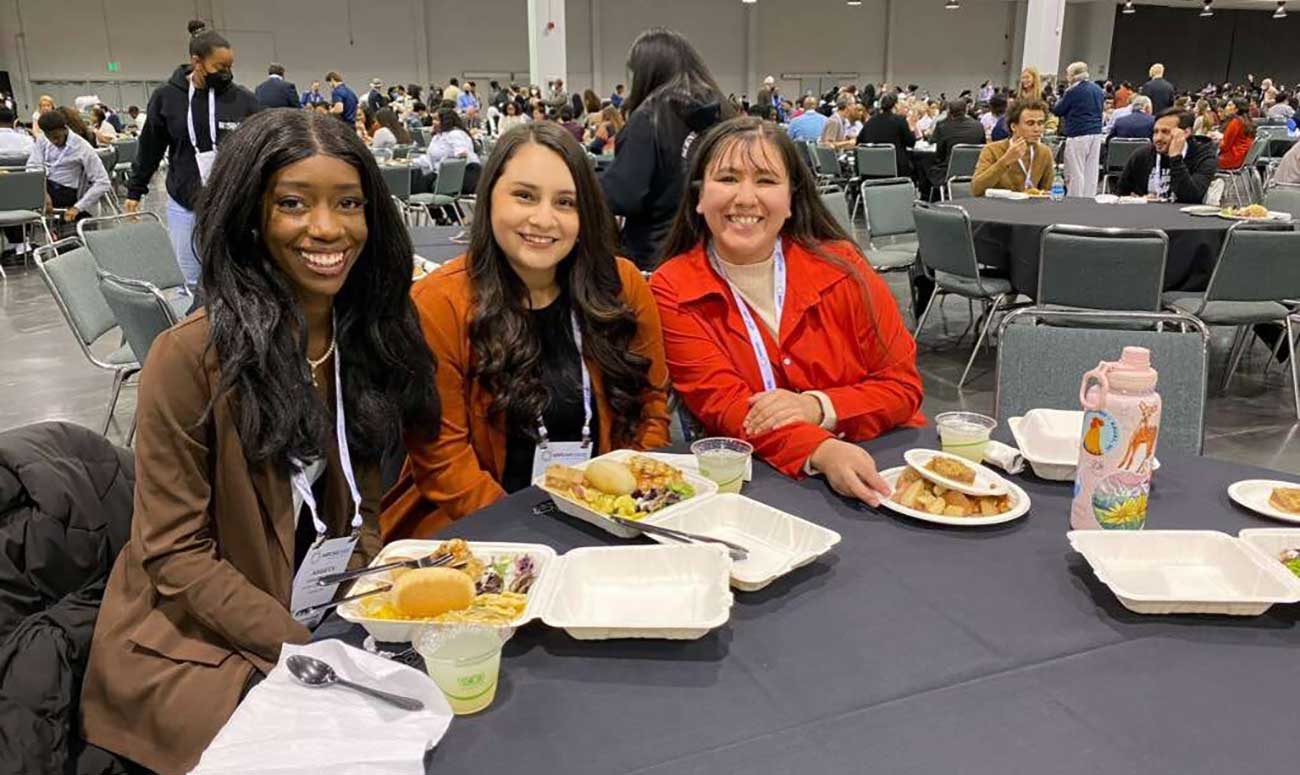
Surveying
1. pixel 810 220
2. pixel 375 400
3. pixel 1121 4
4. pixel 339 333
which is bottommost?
pixel 375 400

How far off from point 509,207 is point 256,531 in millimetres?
790

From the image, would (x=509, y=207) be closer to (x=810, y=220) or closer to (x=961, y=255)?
(x=810, y=220)

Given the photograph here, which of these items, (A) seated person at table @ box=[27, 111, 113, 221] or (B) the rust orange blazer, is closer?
(B) the rust orange blazer

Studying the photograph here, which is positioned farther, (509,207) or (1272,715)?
(509,207)

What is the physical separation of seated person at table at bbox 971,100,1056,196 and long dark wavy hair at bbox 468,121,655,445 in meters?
4.66

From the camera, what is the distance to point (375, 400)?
5.25 ft

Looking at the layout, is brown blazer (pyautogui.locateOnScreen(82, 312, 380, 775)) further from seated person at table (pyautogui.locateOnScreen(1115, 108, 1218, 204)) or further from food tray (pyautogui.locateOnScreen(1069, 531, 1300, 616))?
seated person at table (pyautogui.locateOnScreen(1115, 108, 1218, 204))

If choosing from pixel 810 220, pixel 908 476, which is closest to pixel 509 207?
pixel 810 220

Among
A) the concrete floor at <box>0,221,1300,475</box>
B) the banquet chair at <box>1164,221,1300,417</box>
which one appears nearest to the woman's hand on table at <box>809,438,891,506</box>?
the concrete floor at <box>0,221,1300,475</box>

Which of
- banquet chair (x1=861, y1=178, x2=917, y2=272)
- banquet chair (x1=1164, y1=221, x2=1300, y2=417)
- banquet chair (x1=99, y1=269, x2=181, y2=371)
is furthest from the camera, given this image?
banquet chair (x1=861, y1=178, x2=917, y2=272)

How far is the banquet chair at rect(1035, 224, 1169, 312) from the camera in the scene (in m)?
3.68

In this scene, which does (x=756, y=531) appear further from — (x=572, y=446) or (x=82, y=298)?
(x=82, y=298)

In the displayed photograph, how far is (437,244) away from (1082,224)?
126 inches

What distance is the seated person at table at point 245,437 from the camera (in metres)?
1.33
